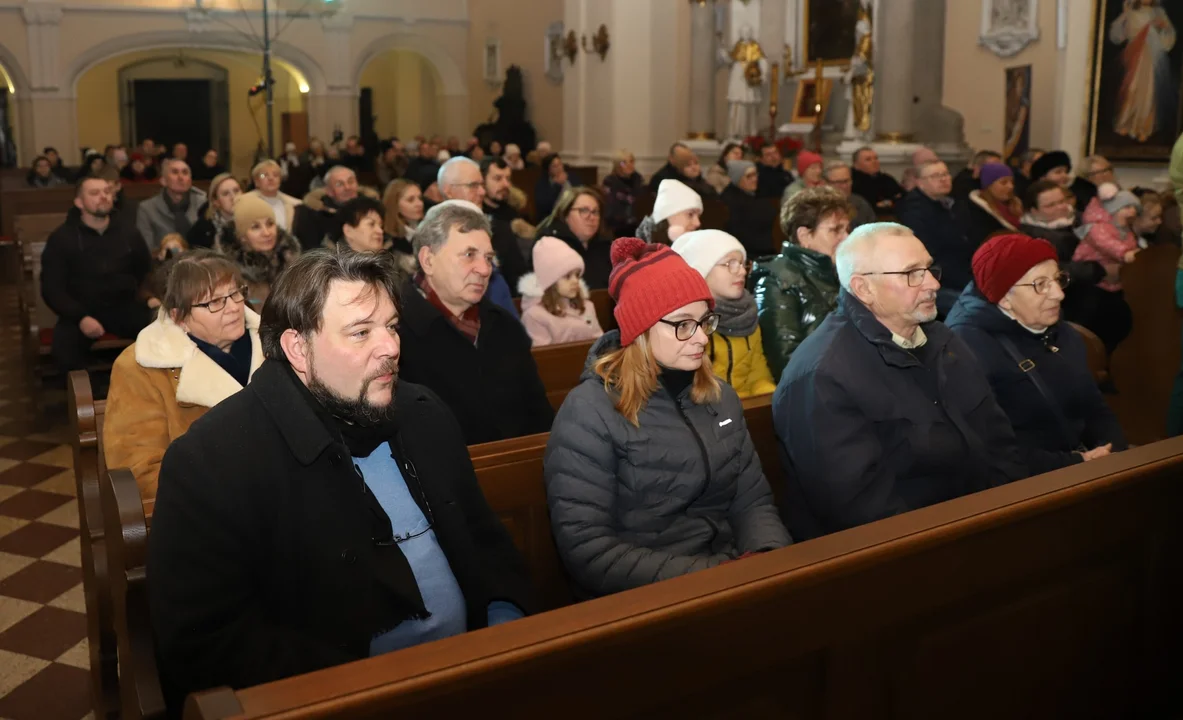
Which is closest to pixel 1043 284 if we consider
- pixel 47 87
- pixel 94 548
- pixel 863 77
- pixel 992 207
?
pixel 94 548

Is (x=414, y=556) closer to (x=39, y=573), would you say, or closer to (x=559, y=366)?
(x=559, y=366)

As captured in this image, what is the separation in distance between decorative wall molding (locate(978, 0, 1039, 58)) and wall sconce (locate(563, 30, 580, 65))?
21.4 feet

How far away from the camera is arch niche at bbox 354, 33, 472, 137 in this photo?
22234 mm

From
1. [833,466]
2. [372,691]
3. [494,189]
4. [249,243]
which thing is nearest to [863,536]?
[833,466]

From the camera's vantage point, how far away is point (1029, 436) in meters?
3.48

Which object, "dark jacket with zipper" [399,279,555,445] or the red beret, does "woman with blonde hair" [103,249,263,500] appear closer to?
"dark jacket with zipper" [399,279,555,445]

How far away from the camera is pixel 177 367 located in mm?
3025

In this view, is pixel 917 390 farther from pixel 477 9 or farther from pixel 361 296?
pixel 477 9

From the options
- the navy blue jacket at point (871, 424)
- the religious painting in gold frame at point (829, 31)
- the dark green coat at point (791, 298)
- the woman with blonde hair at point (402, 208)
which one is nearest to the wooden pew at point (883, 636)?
the navy blue jacket at point (871, 424)

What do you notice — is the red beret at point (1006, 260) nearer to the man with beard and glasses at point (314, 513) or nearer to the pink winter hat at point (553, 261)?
the pink winter hat at point (553, 261)

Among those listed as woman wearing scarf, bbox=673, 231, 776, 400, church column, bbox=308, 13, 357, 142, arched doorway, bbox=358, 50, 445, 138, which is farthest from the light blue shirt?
arched doorway, bbox=358, 50, 445, 138

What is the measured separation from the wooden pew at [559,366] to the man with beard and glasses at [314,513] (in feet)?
6.18

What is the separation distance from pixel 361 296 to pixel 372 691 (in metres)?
0.90

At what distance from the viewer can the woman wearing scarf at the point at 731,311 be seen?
3779 mm
